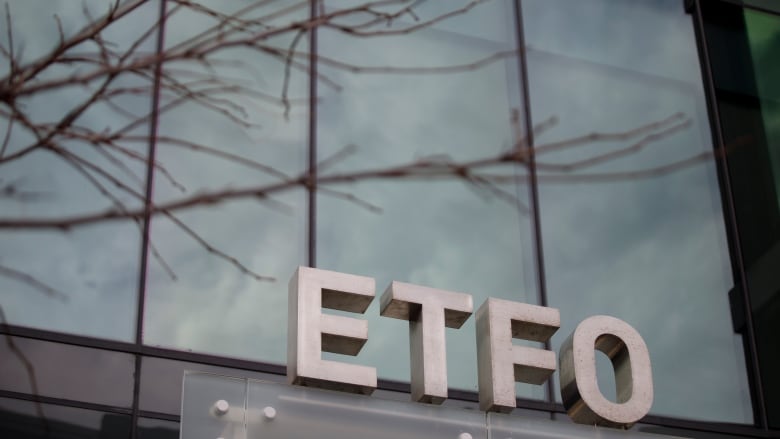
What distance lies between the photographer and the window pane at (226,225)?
11.6m

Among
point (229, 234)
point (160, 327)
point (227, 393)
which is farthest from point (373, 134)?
point (227, 393)

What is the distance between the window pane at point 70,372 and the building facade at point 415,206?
0.07ft

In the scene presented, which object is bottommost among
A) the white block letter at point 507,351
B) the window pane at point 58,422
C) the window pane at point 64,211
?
the window pane at point 58,422

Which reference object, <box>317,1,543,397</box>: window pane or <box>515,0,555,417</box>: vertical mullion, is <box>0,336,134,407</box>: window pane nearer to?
<box>317,1,543,397</box>: window pane

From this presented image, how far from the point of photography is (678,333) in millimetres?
13617

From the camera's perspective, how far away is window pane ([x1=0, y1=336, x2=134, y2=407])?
35.0ft

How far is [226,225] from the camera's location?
1218cm

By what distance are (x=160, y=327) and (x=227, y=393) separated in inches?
106

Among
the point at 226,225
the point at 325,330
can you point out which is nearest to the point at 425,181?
the point at 226,225

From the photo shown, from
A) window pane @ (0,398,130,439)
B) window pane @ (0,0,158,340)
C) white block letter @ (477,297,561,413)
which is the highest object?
window pane @ (0,0,158,340)

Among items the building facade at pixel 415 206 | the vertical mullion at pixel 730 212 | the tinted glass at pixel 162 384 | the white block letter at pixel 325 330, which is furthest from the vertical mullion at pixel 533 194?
the tinted glass at pixel 162 384

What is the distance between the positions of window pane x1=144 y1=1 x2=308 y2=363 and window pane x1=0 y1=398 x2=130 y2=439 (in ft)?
2.79

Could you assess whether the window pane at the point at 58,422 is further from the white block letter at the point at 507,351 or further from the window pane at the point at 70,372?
the white block letter at the point at 507,351

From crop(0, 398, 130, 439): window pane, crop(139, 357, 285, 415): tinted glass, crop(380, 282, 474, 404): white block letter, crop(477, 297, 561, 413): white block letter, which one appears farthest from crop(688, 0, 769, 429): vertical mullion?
crop(0, 398, 130, 439): window pane
